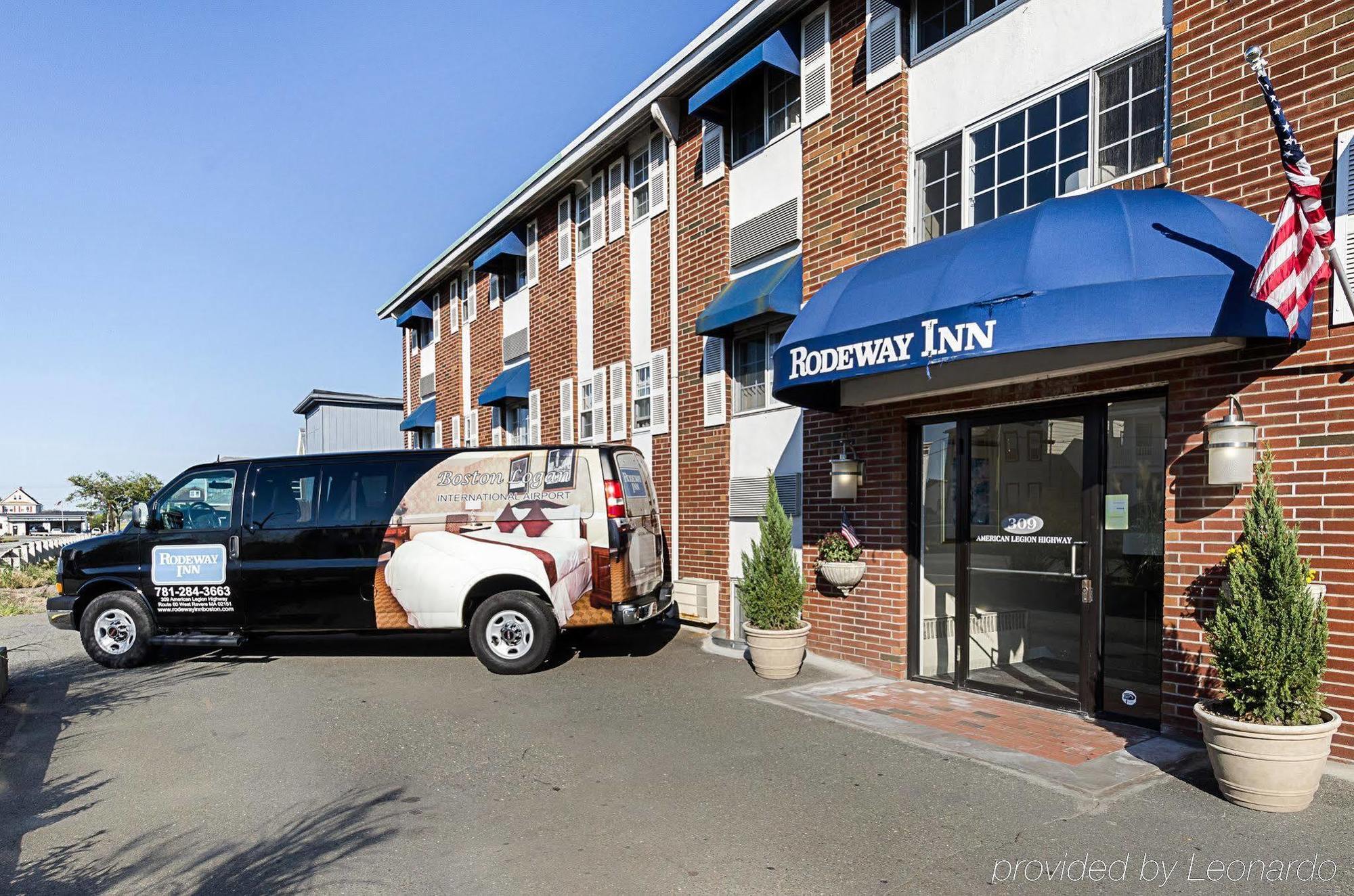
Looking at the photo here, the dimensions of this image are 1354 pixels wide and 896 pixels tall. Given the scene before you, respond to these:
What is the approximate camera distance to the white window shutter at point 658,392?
42.8 ft

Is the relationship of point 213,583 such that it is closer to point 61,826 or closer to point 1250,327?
point 61,826

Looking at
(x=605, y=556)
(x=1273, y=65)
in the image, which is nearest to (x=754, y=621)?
(x=605, y=556)

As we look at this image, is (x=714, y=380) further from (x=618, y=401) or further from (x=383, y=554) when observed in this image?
(x=383, y=554)

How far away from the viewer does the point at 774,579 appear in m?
8.62

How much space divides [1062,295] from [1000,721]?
11.0ft

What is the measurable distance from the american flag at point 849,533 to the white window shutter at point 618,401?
18.9ft

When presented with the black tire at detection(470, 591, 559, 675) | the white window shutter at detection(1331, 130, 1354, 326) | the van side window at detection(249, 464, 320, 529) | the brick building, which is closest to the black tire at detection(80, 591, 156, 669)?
the van side window at detection(249, 464, 320, 529)

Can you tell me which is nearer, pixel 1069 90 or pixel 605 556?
pixel 1069 90

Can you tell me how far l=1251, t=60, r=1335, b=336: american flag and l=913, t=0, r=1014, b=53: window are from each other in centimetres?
355

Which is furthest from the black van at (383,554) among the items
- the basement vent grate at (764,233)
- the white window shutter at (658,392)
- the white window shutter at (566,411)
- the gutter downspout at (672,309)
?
the white window shutter at (566,411)

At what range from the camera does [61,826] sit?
5.09 metres

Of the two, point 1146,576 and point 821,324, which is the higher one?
point 821,324

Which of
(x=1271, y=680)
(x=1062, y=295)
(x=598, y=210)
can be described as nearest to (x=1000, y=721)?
(x=1271, y=680)

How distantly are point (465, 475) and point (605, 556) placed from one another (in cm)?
178
